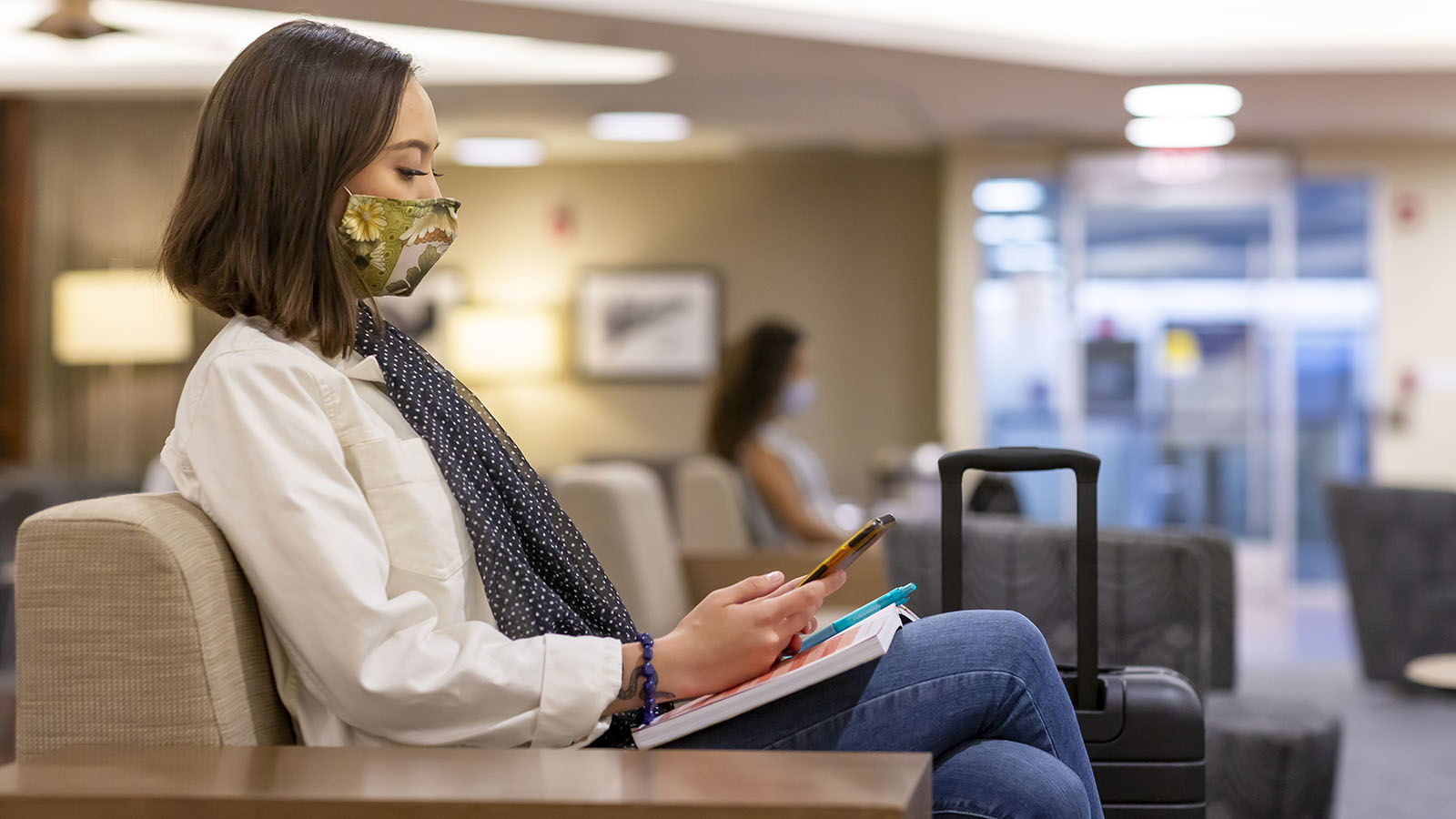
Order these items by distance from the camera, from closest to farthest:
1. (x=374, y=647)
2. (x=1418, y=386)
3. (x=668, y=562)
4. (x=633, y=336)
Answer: (x=374, y=647)
(x=668, y=562)
(x=1418, y=386)
(x=633, y=336)

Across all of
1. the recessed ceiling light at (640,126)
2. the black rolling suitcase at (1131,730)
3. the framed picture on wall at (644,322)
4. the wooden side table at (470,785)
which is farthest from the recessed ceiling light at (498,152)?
the wooden side table at (470,785)

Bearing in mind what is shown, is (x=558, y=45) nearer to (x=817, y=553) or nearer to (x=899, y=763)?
(x=817, y=553)

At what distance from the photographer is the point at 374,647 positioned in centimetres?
129

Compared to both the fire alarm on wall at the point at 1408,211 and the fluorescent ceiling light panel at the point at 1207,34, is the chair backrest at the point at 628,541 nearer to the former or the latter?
the fluorescent ceiling light panel at the point at 1207,34

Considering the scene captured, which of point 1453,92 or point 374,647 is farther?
point 1453,92

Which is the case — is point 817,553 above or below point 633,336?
below

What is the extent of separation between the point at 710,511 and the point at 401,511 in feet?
10.3

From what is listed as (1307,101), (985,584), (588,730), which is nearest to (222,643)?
(588,730)

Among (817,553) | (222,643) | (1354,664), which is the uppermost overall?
(222,643)

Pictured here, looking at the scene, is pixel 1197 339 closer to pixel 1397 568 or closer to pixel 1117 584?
pixel 1397 568

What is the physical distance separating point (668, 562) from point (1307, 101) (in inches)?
197

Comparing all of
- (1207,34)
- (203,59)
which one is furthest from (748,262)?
(203,59)

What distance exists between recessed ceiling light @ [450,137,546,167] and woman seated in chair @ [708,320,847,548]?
3309 millimetres

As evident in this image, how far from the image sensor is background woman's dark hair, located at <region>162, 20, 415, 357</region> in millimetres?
1426
